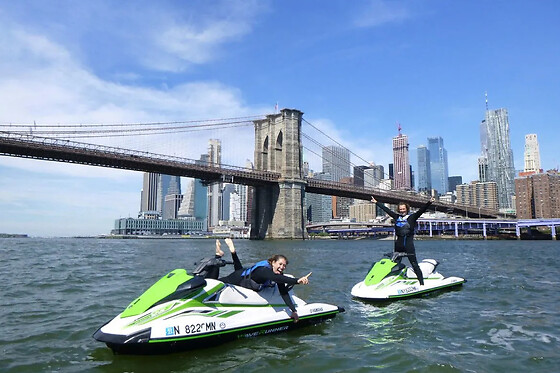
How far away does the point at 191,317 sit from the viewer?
16.2 feet

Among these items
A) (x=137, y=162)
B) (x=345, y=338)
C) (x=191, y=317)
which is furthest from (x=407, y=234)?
(x=137, y=162)

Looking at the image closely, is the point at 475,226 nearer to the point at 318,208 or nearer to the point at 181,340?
the point at 181,340

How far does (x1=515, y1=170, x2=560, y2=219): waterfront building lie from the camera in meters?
108

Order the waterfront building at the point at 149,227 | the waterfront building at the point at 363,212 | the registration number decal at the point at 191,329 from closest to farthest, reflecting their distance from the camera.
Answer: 1. the registration number decal at the point at 191,329
2. the waterfront building at the point at 149,227
3. the waterfront building at the point at 363,212

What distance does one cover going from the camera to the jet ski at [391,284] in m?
8.20

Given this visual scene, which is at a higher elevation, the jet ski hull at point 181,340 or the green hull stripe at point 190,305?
the green hull stripe at point 190,305

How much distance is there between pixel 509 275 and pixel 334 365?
1130 cm

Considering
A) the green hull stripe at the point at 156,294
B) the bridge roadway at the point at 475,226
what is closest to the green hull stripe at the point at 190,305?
the green hull stripe at the point at 156,294

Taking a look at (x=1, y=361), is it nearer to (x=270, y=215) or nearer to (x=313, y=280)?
(x=313, y=280)

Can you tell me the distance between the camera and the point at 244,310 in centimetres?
561

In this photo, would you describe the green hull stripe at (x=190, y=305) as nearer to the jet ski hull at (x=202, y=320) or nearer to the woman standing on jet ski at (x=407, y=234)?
the jet ski hull at (x=202, y=320)

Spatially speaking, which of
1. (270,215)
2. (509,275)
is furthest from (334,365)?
(270,215)

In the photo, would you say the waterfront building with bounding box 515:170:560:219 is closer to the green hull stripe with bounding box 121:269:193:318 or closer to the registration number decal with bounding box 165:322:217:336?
the registration number decal with bounding box 165:322:217:336

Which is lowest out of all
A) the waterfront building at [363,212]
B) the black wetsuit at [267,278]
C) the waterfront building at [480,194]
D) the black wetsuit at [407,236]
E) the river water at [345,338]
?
the river water at [345,338]
